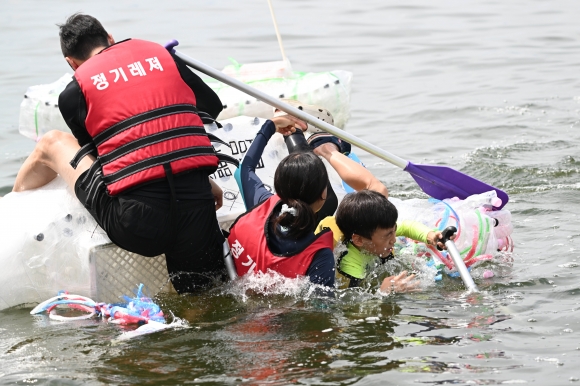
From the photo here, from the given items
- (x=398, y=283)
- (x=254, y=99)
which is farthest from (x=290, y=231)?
(x=254, y=99)

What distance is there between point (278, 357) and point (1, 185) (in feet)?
13.9

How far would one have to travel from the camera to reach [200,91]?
4562 millimetres

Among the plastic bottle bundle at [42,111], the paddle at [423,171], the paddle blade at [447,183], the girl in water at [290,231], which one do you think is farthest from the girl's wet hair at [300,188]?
the plastic bottle bundle at [42,111]

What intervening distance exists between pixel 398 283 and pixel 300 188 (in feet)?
2.16

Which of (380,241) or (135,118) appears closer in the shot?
(135,118)

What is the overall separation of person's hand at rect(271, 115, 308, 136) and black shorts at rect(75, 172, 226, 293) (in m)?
0.80

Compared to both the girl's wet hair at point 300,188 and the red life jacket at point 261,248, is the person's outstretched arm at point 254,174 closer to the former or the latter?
the red life jacket at point 261,248

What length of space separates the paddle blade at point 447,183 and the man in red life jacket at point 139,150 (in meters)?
1.30

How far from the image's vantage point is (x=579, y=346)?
3799 millimetres

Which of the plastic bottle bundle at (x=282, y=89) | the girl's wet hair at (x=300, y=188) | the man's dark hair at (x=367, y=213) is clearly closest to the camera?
the girl's wet hair at (x=300, y=188)

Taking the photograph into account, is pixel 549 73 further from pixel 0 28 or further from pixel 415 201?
pixel 0 28

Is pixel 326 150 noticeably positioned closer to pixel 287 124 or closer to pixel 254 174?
pixel 287 124

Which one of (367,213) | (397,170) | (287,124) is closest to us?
(367,213)

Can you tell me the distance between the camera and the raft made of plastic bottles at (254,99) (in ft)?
19.1
